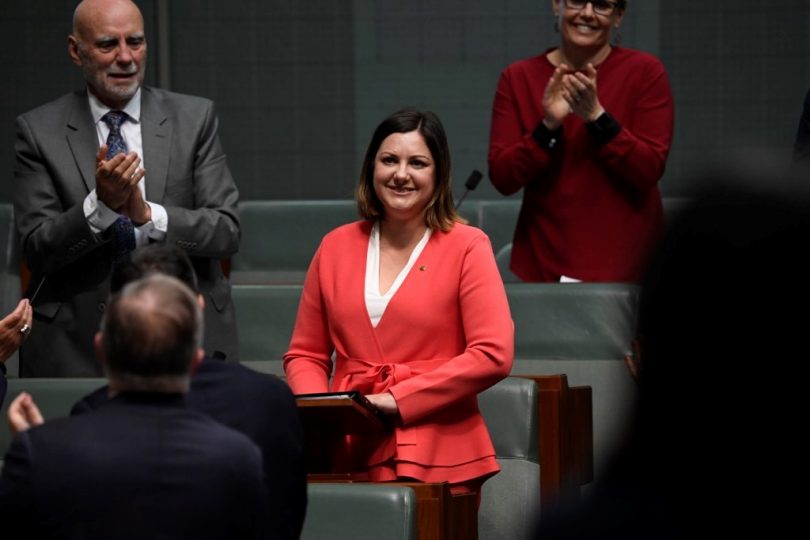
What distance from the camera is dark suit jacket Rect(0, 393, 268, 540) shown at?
1763 mm

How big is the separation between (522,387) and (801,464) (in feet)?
10.4

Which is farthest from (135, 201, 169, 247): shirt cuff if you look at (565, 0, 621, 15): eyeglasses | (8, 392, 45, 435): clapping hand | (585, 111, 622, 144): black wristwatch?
(8, 392, 45, 435): clapping hand

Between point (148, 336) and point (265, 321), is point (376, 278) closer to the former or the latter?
point (265, 321)

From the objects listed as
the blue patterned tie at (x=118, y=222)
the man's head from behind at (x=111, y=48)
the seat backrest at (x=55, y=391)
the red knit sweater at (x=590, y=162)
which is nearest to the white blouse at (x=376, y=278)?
the blue patterned tie at (x=118, y=222)

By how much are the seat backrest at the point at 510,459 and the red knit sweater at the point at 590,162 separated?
82cm

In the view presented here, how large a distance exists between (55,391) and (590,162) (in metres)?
1.82

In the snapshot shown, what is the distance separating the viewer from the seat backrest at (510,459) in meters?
3.83

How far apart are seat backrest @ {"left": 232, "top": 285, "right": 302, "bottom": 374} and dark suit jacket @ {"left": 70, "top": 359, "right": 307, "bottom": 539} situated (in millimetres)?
2357

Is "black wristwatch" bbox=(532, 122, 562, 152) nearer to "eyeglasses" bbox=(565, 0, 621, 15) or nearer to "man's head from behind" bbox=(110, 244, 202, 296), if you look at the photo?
"eyeglasses" bbox=(565, 0, 621, 15)

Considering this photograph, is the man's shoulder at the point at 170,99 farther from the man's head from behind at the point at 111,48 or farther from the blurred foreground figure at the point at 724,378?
the blurred foreground figure at the point at 724,378

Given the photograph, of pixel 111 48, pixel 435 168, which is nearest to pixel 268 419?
pixel 435 168

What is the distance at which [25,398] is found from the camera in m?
1.96

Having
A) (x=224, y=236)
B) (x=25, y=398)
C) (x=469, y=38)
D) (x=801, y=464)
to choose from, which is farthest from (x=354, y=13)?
(x=801, y=464)

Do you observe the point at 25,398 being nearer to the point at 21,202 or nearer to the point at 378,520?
the point at 378,520
